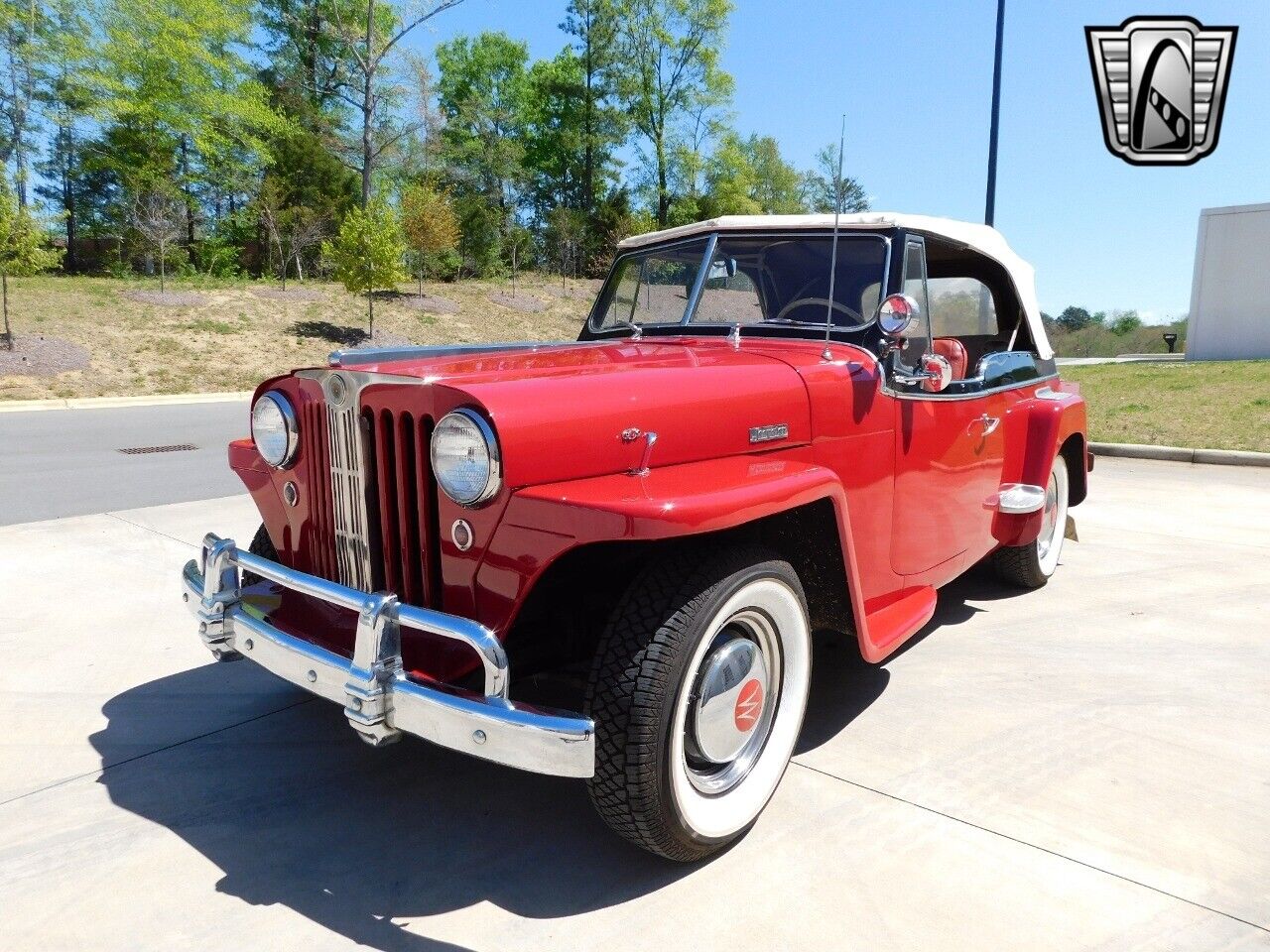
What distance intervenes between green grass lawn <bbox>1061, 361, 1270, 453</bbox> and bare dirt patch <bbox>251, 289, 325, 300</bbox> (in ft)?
56.4

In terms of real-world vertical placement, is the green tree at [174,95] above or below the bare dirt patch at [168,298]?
above

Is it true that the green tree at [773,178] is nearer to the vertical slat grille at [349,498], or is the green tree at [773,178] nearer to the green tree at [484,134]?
Result: the green tree at [484,134]

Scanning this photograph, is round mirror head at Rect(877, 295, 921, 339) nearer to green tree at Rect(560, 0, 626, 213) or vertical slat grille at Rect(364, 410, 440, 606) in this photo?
vertical slat grille at Rect(364, 410, 440, 606)

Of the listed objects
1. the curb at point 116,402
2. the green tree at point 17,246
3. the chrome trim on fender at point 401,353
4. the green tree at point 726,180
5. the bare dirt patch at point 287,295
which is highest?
the green tree at point 726,180

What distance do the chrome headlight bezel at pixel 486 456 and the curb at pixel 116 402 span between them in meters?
13.4

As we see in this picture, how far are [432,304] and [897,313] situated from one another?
21.8 meters

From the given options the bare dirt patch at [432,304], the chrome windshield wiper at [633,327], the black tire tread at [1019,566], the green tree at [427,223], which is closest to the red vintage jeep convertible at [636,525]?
the chrome windshield wiper at [633,327]

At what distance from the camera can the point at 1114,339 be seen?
29438 mm

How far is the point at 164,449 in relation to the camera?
30.8 ft

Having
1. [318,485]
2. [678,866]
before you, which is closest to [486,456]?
[318,485]

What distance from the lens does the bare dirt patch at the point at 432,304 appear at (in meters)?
22.9

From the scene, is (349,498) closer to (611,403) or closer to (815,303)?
Answer: (611,403)

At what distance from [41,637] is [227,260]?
28.2m

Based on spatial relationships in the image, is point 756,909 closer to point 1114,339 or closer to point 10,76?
point 1114,339
